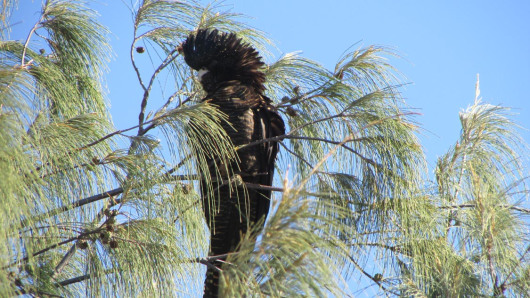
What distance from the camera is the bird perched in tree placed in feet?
8.75

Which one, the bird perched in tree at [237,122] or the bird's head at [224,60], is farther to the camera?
the bird's head at [224,60]

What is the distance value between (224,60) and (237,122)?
10.4 inches

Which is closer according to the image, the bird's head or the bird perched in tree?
the bird perched in tree

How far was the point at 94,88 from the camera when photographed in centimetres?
320

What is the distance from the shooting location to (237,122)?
266cm

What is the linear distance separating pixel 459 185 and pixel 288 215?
3.56ft

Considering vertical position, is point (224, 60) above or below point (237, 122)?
above

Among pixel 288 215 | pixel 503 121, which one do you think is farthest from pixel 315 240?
pixel 503 121

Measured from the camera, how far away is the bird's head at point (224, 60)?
2768 millimetres

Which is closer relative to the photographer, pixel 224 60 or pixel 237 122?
pixel 237 122

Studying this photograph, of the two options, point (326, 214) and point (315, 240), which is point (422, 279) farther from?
point (315, 240)

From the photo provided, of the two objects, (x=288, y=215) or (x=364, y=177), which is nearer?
(x=288, y=215)

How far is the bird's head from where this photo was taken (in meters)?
2.77

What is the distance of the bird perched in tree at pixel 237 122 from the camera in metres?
2.67
